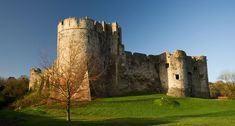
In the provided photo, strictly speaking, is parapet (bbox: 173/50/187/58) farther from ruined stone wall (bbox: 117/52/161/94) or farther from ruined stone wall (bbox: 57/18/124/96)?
ruined stone wall (bbox: 57/18/124/96)

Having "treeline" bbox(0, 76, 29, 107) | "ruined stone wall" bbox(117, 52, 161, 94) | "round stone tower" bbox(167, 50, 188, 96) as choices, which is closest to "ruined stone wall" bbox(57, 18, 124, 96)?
"ruined stone wall" bbox(117, 52, 161, 94)

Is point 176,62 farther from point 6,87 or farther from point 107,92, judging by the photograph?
point 6,87

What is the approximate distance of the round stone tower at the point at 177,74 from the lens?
1869 inches

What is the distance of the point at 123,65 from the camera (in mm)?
46531

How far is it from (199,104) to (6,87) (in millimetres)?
35631

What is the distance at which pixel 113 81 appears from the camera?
4478cm

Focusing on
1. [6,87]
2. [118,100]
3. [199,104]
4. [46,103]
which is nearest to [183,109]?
[199,104]

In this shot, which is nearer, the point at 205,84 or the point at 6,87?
the point at 205,84

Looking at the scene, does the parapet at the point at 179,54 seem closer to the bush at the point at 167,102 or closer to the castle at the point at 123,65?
the castle at the point at 123,65

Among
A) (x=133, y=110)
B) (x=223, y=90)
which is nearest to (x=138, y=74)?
(x=133, y=110)

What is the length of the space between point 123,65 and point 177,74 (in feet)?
25.5

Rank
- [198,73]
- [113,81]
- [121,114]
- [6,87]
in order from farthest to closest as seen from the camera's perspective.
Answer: [6,87] → [198,73] → [113,81] → [121,114]

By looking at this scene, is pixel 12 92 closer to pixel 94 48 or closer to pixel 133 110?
pixel 94 48

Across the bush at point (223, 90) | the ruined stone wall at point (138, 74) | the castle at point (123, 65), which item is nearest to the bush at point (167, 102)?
the castle at point (123, 65)
